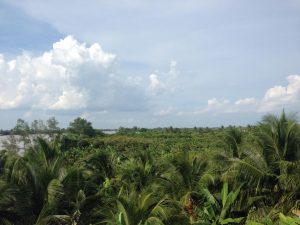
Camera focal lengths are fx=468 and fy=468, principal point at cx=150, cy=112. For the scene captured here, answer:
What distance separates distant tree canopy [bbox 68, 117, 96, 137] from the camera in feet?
299

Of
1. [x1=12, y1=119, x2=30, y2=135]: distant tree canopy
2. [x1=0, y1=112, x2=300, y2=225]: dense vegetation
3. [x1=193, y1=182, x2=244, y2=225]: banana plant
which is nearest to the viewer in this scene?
[x1=0, y1=112, x2=300, y2=225]: dense vegetation

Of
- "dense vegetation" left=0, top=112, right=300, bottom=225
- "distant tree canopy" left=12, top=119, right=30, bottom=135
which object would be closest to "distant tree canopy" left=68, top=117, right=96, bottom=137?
"distant tree canopy" left=12, top=119, right=30, bottom=135

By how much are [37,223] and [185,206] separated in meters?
5.13

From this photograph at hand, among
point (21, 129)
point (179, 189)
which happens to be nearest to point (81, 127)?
point (21, 129)

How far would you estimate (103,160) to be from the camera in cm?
3047

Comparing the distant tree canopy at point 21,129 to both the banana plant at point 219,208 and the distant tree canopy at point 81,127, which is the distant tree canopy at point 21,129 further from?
the banana plant at point 219,208

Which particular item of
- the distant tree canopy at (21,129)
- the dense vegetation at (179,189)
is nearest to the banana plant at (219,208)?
the dense vegetation at (179,189)

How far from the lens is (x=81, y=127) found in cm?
9150

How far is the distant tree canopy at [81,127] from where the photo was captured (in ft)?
299

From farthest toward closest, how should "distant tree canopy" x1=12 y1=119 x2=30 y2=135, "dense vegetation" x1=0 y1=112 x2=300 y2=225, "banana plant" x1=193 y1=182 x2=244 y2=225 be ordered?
"distant tree canopy" x1=12 y1=119 x2=30 y2=135, "banana plant" x1=193 y1=182 x2=244 y2=225, "dense vegetation" x1=0 y1=112 x2=300 y2=225

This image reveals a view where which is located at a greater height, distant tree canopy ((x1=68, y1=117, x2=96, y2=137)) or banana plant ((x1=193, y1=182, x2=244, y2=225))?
distant tree canopy ((x1=68, y1=117, x2=96, y2=137))

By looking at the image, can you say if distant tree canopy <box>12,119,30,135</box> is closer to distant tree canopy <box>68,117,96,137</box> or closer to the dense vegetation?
distant tree canopy <box>68,117,96,137</box>

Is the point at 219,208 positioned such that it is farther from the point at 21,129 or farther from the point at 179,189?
the point at 21,129

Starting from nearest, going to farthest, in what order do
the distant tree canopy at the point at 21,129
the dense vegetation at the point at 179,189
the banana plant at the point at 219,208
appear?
1. the dense vegetation at the point at 179,189
2. the banana plant at the point at 219,208
3. the distant tree canopy at the point at 21,129
